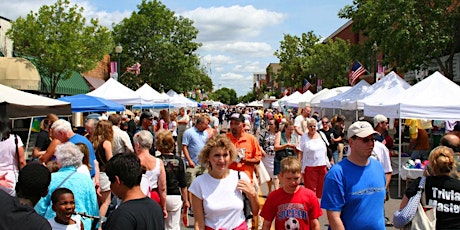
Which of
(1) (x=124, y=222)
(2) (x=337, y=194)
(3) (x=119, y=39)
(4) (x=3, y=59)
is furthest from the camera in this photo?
(3) (x=119, y=39)

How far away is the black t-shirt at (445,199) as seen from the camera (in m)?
4.29

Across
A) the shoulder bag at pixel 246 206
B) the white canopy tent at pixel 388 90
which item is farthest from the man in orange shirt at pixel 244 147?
Result: the white canopy tent at pixel 388 90

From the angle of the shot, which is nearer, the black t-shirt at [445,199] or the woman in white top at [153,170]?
the black t-shirt at [445,199]

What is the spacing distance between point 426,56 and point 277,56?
114ft

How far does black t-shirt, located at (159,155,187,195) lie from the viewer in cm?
593

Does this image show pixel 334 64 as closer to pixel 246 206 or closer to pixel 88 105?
pixel 88 105

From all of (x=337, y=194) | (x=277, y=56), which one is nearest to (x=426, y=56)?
(x=337, y=194)

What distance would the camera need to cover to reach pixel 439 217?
14.3 ft

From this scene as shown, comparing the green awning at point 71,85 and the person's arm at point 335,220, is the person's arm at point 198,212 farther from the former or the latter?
the green awning at point 71,85

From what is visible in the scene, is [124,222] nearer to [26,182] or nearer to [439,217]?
[26,182]

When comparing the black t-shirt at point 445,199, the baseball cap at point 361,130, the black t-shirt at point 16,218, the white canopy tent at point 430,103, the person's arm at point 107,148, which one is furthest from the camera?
the white canopy tent at point 430,103

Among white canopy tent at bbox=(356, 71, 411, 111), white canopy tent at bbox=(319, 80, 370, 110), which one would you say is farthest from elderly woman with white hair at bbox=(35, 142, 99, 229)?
white canopy tent at bbox=(319, 80, 370, 110)

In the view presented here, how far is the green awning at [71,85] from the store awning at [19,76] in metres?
11.1

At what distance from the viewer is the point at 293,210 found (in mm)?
4480
